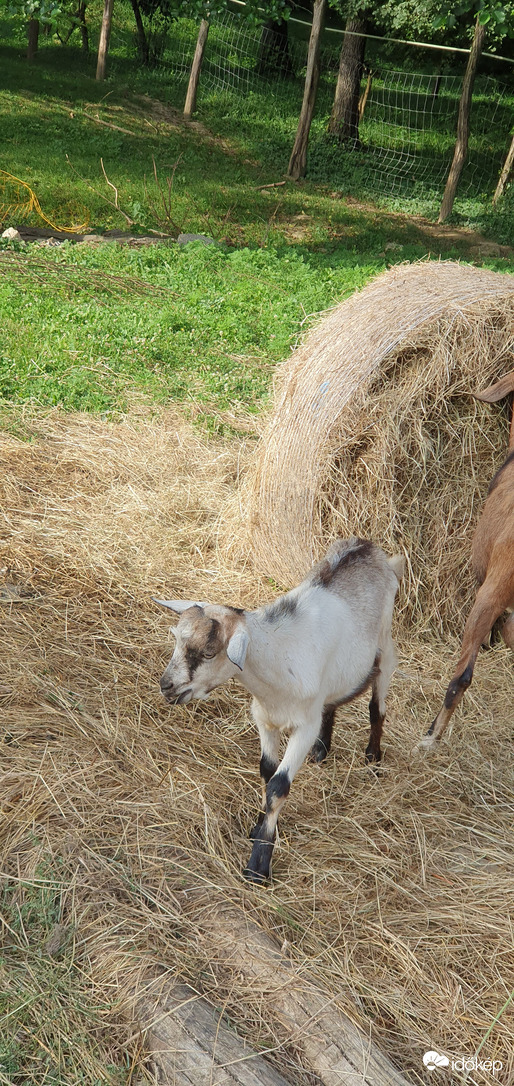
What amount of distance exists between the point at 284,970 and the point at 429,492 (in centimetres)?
297

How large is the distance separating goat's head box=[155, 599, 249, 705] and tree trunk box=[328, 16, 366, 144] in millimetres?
16706

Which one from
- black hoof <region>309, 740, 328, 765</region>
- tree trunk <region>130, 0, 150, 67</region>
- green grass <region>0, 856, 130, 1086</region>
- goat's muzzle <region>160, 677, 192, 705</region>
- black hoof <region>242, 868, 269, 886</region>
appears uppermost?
tree trunk <region>130, 0, 150, 67</region>

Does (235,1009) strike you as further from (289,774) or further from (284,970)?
(289,774)

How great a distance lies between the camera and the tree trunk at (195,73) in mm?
14938

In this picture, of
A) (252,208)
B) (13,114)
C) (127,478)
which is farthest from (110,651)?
(13,114)

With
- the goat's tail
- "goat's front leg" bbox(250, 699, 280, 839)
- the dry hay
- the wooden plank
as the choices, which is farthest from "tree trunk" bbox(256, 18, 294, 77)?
the wooden plank

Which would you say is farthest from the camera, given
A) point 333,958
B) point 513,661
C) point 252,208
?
point 252,208

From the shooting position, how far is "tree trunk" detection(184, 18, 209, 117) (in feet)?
49.0

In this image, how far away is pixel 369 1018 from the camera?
2742mm

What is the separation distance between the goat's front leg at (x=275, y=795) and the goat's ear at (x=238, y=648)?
0.52 metres

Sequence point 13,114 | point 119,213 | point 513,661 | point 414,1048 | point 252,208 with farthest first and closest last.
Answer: point 13,114, point 252,208, point 119,213, point 513,661, point 414,1048

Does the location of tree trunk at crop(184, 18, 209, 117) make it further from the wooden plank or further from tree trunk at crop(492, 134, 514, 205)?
the wooden plank

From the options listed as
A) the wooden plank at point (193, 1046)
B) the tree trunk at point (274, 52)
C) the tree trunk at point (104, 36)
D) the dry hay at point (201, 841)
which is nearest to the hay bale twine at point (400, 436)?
the dry hay at point (201, 841)

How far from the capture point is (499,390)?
4777mm
